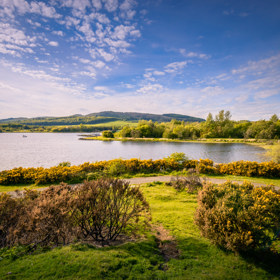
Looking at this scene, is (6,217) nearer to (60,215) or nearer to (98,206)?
(60,215)

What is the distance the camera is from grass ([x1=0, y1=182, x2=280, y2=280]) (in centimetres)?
337

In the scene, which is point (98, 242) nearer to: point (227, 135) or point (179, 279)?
point (179, 279)

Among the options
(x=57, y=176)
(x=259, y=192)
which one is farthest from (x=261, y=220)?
(x=57, y=176)

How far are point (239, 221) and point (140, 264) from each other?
3204 mm

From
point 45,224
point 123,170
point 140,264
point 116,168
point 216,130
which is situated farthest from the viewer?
point 216,130

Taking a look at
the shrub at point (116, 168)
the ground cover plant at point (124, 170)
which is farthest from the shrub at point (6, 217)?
the shrub at point (116, 168)

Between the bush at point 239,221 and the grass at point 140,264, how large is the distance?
0.39 meters

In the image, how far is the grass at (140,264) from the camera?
3.37 metres

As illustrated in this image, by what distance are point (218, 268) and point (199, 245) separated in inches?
46.5

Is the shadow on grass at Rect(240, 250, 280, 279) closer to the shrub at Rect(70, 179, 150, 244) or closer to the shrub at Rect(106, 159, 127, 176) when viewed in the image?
the shrub at Rect(70, 179, 150, 244)

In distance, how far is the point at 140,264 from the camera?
157 inches

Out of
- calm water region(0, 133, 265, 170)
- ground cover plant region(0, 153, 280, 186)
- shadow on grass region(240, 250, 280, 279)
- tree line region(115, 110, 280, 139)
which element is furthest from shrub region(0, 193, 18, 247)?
tree line region(115, 110, 280, 139)

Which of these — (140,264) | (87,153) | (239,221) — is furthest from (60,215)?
(87,153)

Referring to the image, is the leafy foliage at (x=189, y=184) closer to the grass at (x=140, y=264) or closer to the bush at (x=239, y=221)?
the bush at (x=239, y=221)
